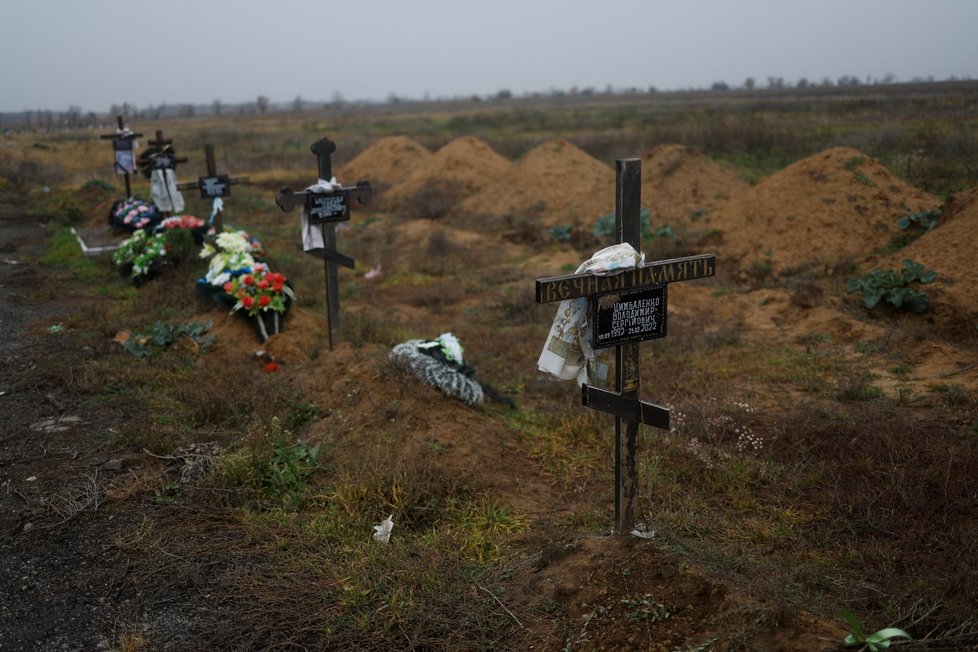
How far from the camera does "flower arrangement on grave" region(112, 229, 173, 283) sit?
37.7 ft

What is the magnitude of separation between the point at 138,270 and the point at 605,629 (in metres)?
9.95

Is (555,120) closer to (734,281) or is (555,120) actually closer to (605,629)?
(734,281)

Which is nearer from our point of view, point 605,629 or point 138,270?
point 605,629

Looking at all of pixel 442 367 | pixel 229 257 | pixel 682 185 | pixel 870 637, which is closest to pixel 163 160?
pixel 229 257

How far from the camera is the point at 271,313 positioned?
8930mm

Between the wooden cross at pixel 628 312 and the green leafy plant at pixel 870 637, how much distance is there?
1.30 meters

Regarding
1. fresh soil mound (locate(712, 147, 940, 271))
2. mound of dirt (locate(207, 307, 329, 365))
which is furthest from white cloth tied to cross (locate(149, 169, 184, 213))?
fresh soil mound (locate(712, 147, 940, 271))

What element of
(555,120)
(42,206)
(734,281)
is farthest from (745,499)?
(555,120)

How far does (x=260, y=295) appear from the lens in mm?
8805

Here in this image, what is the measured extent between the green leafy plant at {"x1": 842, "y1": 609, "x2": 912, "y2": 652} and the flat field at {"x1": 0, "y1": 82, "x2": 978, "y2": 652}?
0.10 metres

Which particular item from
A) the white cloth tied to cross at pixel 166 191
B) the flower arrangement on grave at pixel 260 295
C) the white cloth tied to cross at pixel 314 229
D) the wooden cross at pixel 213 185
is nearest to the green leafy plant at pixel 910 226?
the white cloth tied to cross at pixel 314 229

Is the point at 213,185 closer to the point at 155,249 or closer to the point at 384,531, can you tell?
the point at 155,249

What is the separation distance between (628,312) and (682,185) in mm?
13996

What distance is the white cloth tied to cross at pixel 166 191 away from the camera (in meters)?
13.5
